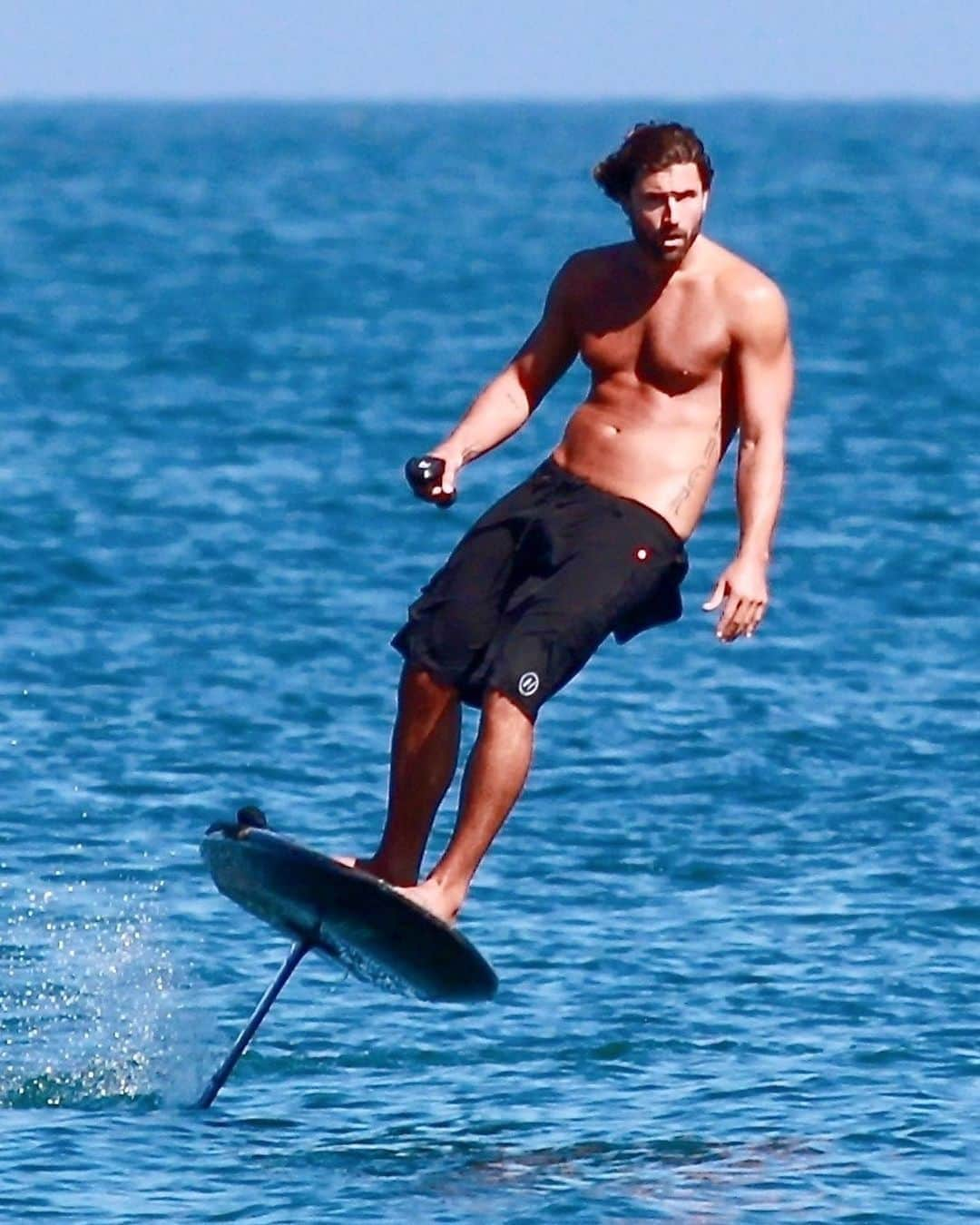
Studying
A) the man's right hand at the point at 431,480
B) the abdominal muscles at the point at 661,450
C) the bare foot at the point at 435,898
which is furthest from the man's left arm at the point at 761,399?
the bare foot at the point at 435,898

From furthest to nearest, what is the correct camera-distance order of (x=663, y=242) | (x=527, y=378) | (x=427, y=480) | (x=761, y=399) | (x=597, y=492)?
(x=527, y=378) → (x=597, y=492) → (x=761, y=399) → (x=663, y=242) → (x=427, y=480)

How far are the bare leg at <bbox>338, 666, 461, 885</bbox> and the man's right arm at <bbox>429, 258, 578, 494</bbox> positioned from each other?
771 millimetres

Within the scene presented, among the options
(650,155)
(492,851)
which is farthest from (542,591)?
(492,851)

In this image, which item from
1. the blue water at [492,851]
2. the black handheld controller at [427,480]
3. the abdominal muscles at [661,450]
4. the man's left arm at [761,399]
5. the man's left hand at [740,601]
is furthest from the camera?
the blue water at [492,851]

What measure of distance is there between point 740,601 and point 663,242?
3.80 feet

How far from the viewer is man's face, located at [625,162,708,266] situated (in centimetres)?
1081

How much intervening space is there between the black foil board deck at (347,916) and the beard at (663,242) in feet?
7.07

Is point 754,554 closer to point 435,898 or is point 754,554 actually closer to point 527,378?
point 527,378

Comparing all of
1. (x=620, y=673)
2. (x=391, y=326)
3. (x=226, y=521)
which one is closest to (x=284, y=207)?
(x=391, y=326)

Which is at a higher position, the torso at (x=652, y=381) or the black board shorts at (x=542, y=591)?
the torso at (x=652, y=381)

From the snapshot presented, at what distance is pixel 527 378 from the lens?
455 inches

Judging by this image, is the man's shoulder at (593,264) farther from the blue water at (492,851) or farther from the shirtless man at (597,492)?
the blue water at (492,851)

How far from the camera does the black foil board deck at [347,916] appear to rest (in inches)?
423

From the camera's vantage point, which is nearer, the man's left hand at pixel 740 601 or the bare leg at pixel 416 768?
the man's left hand at pixel 740 601
